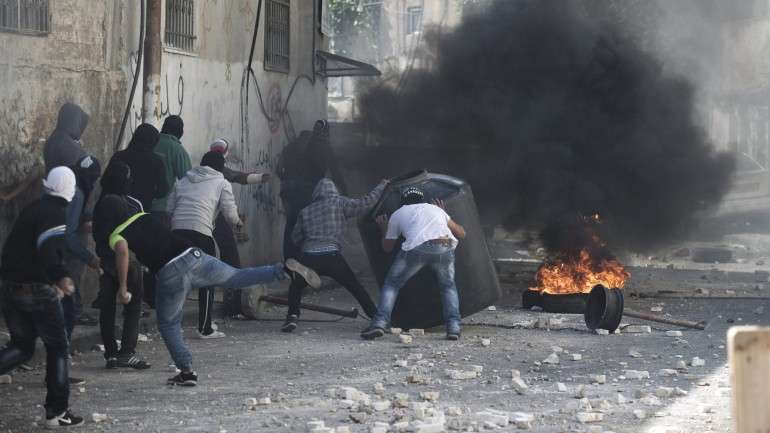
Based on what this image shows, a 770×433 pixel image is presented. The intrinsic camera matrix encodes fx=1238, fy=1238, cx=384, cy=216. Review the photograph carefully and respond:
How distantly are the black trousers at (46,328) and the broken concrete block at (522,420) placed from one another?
2.34 m

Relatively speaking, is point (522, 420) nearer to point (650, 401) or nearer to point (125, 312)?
point (650, 401)

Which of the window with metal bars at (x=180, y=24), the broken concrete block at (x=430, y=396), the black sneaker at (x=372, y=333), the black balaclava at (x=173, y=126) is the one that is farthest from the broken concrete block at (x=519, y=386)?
the window with metal bars at (x=180, y=24)

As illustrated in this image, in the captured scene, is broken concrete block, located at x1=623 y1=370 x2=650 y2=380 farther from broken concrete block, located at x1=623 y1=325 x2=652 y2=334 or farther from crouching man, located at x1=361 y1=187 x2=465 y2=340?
broken concrete block, located at x1=623 y1=325 x2=652 y2=334

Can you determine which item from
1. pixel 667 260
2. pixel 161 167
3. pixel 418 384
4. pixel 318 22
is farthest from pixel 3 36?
pixel 667 260

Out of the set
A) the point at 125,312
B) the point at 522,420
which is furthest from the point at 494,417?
the point at 125,312

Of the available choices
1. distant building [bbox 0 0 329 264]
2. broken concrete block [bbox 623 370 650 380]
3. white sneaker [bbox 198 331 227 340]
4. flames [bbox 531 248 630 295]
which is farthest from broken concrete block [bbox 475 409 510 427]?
flames [bbox 531 248 630 295]

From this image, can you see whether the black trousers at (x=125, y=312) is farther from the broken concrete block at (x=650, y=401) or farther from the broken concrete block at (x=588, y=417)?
the broken concrete block at (x=650, y=401)

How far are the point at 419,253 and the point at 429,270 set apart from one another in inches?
14.4

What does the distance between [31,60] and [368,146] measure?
8441mm

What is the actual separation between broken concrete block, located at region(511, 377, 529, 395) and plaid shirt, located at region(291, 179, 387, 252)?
310 cm

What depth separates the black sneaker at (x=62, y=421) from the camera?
644cm

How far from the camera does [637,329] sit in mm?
10523

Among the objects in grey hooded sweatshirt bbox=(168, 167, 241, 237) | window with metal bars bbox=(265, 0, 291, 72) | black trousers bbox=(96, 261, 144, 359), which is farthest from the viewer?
window with metal bars bbox=(265, 0, 291, 72)

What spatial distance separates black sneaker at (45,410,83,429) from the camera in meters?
6.44
